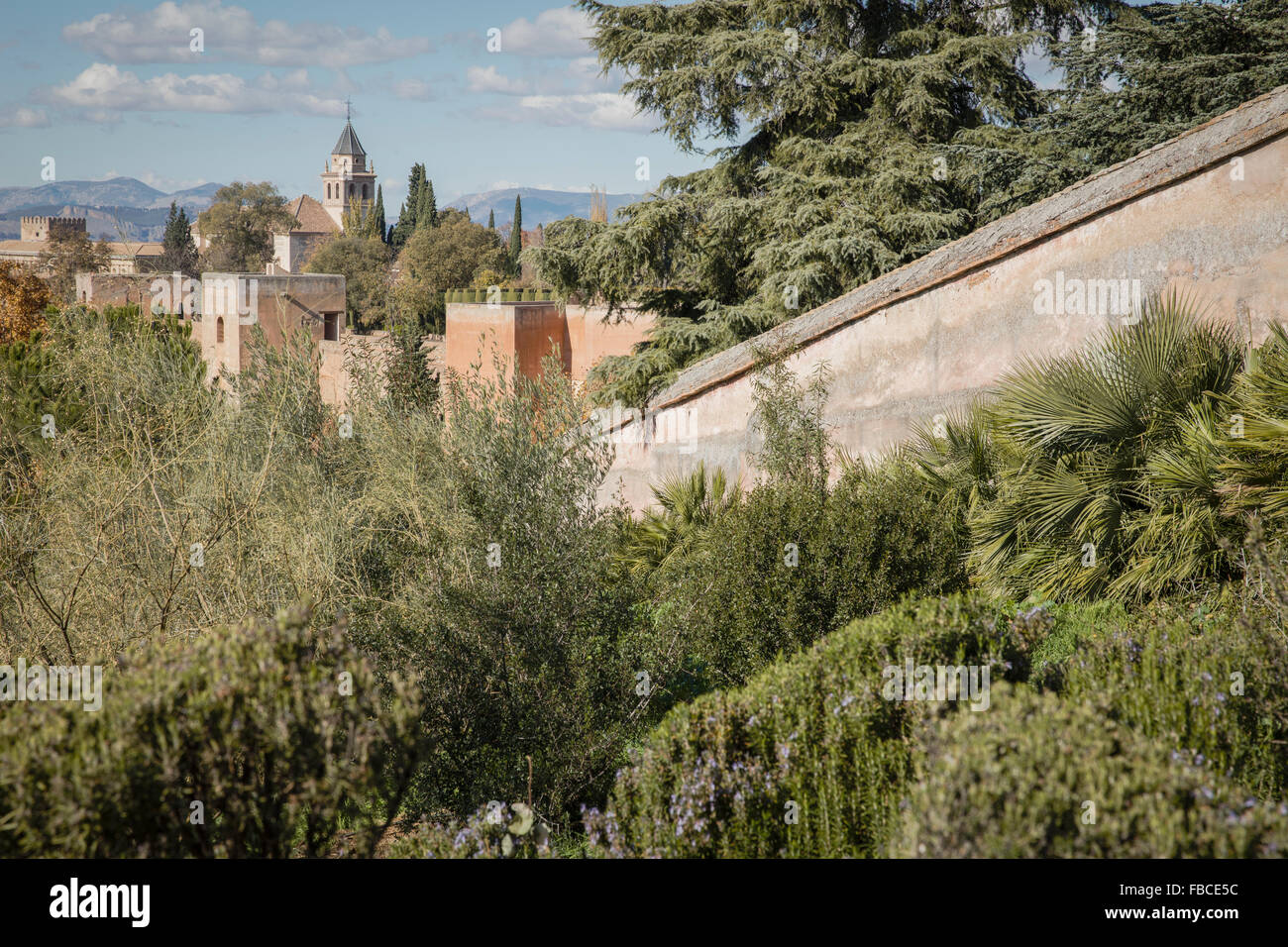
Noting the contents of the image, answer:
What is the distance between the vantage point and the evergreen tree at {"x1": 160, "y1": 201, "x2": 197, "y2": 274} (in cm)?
5941

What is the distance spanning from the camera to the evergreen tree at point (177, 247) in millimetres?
59406

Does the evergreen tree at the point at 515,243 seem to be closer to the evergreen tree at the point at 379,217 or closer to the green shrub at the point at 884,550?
the evergreen tree at the point at 379,217

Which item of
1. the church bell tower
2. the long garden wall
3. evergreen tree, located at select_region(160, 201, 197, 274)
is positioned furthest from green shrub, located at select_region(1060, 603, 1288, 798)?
the church bell tower

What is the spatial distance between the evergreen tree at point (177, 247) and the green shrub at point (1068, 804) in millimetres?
63673

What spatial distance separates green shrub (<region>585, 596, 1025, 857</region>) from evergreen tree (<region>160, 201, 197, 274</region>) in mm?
62202

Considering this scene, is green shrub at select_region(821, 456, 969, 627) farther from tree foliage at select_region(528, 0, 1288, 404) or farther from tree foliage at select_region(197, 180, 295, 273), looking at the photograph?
tree foliage at select_region(197, 180, 295, 273)

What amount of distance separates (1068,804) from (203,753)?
8.63ft

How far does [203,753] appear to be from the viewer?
2.92 m

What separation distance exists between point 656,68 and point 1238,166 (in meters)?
10.8

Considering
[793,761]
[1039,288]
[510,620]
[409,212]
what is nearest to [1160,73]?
[1039,288]

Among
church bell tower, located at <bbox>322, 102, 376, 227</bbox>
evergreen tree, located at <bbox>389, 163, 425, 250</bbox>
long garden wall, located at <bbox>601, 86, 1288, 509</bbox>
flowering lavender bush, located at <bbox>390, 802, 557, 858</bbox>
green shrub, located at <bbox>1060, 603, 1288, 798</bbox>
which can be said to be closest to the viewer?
flowering lavender bush, located at <bbox>390, 802, 557, 858</bbox>

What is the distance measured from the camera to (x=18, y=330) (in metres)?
29.8

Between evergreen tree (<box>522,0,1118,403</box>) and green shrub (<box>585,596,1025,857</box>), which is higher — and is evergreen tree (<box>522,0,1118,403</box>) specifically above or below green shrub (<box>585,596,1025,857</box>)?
above

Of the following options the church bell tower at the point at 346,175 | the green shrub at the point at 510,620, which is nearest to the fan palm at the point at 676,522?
the green shrub at the point at 510,620
